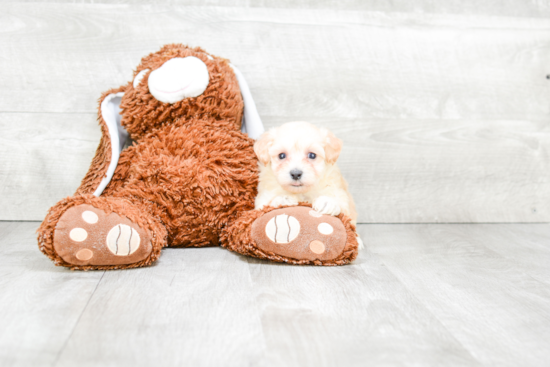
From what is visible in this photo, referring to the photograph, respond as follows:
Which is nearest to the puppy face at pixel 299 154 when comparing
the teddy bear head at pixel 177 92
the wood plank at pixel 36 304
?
the teddy bear head at pixel 177 92

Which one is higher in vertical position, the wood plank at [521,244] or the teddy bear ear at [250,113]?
the teddy bear ear at [250,113]

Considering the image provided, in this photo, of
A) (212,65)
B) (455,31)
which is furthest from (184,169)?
(455,31)

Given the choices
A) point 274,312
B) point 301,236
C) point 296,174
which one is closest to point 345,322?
point 274,312

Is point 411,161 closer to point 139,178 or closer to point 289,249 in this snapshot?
point 289,249

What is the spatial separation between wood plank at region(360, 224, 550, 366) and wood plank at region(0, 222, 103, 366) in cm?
56

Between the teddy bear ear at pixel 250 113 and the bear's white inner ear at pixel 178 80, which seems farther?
the teddy bear ear at pixel 250 113

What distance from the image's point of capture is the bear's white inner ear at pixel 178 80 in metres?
1.02

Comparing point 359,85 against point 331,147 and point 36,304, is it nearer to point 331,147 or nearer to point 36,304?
point 331,147

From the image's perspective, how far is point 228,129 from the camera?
1088mm

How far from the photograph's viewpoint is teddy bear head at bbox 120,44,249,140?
1.03 meters

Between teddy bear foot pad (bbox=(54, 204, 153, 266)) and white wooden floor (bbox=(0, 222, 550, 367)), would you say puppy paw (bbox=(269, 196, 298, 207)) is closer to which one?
white wooden floor (bbox=(0, 222, 550, 367))

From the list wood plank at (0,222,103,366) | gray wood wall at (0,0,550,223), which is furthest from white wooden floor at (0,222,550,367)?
gray wood wall at (0,0,550,223)

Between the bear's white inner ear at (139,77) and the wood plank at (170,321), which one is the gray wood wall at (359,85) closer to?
the bear's white inner ear at (139,77)

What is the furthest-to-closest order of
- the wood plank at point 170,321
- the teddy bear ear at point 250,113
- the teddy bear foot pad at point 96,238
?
the teddy bear ear at point 250,113 → the teddy bear foot pad at point 96,238 → the wood plank at point 170,321
